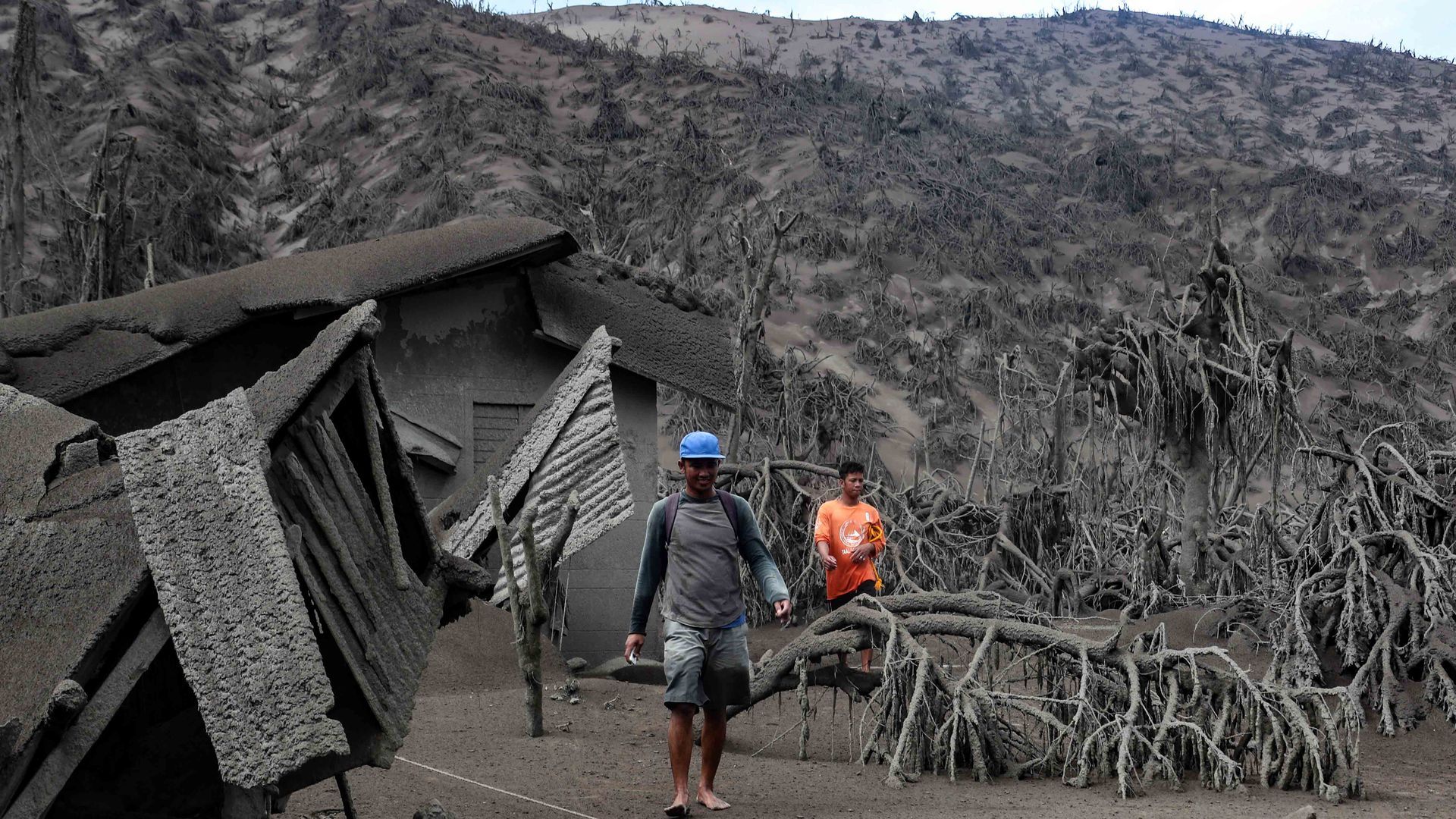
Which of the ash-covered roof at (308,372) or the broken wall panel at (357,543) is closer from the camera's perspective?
the ash-covered roof at (308,372)

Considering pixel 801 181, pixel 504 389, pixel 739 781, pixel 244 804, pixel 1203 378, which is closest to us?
pixel 244 804

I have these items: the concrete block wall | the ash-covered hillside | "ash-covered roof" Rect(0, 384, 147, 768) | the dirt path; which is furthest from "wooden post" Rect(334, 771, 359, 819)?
the ash-covered hillside

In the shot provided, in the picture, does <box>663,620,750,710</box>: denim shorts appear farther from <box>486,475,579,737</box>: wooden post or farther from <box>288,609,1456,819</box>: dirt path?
<box>486,475,579,737</box>: wooden post

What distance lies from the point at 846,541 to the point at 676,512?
2989 mm

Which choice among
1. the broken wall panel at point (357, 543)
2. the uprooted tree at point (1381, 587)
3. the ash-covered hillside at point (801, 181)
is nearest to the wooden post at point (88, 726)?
the broken wall panel at point (357, 543)

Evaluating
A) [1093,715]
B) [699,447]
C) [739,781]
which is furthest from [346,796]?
[1093,715]

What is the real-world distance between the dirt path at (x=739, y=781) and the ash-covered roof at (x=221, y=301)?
110 inches

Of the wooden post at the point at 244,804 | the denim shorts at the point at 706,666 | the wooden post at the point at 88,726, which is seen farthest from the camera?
the denim shorts at the point at 706,666

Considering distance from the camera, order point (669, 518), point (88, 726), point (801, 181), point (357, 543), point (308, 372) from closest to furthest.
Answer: point (88, 726) < point (308, 372) < point (357, 543) < point (669, 518) < point (801, 181)

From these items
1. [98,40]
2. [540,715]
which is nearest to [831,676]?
[540,715]

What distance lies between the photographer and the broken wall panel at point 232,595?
3541 millimetres

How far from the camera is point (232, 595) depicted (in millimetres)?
3684

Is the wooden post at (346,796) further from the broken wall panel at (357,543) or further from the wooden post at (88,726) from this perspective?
the wooden post at (88,726)

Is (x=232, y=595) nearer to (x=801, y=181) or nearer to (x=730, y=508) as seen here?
(x=730, y=508)
